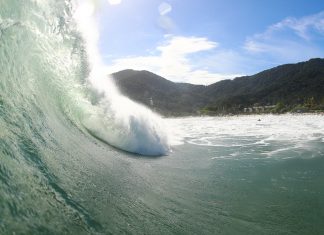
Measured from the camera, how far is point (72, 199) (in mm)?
5707

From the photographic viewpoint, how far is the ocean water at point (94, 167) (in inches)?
213

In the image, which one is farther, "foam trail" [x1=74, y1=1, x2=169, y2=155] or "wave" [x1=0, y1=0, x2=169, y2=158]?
"foam trail" [x1=74, y1=1, x2=169, y2=155]

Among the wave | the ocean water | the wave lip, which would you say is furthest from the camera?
the wave lip

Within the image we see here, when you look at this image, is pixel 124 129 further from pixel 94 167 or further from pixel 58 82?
pixel 94 167

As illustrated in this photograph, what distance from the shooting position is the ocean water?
5.41 m

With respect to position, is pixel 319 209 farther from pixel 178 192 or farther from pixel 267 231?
pixel 178 192

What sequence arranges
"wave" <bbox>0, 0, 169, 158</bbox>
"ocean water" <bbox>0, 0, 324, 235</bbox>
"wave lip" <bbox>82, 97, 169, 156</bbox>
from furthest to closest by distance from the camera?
1. "wave lip" <bbox>82, 97, 169, 156</bbox>
2. "wave" <bbox>0, 0, 169, 158</bbox>
3. "ocean water" <bbox>0, 0, 324, 235</bbox>

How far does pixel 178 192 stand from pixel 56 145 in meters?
3.22

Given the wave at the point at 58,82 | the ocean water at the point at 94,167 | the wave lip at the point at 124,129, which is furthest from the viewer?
the wave lip at the point at 124,129

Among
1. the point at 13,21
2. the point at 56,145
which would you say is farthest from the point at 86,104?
the point at 56,145

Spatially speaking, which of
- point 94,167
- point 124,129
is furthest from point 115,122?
point 94,167

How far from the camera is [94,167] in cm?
854

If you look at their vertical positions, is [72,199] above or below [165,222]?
above

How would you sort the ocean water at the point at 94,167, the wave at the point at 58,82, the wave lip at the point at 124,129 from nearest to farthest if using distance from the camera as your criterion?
the ocean water at the point at 94,167 → the wave at the point at 58,82 → the wave lip at the point at 124,129
